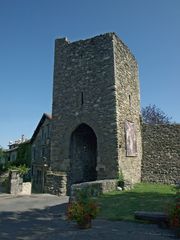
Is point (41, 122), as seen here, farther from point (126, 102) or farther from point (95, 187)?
point (95, 187)

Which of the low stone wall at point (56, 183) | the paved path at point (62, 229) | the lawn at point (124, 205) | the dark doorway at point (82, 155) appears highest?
the dark doorway at point (82, 155)

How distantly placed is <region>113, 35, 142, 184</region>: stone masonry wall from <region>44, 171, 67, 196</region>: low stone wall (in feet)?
10.7

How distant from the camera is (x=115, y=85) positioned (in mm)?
14758

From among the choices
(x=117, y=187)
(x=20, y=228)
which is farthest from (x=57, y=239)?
(x=117, y=187)

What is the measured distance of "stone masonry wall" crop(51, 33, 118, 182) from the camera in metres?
14.4

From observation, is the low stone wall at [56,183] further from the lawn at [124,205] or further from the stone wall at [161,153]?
the stone wall at [161,153]

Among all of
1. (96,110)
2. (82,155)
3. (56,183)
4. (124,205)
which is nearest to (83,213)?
(124,205)

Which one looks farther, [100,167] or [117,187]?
[100,167]

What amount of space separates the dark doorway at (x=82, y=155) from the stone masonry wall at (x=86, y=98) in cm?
60

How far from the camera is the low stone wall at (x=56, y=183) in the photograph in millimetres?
14594

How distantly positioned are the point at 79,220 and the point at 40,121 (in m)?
19.2

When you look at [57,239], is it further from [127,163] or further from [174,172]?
[174,172]

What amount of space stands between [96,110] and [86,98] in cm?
107

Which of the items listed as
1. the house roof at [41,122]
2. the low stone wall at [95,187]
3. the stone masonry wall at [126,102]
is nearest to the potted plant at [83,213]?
the low stone wall at [95,187]
